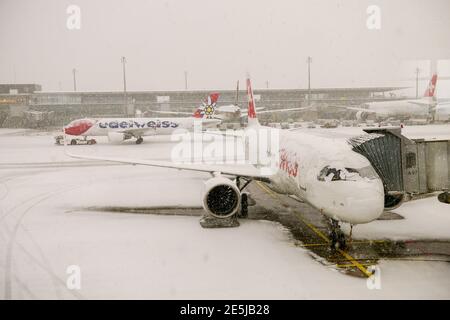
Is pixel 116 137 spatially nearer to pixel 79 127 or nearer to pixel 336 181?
pixel 79 127

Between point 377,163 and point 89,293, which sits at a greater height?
point 377,163

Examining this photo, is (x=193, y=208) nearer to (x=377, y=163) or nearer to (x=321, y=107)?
(x=377, y=163)

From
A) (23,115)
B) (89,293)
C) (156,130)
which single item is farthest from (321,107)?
(89,293)

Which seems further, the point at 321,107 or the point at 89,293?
the point at 321,107

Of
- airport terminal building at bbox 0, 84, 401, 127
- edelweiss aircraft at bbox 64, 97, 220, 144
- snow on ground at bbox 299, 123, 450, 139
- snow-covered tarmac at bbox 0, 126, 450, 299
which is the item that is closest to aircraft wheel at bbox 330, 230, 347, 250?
snow-covered tarmac at bbox 0, 126, 450, 299

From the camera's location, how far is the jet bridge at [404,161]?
1482cm

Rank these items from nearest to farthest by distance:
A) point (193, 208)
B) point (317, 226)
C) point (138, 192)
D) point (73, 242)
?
1. point (73, 242)
2. point (317, 226)
3. point (193, 208)
4. point (138, 192)

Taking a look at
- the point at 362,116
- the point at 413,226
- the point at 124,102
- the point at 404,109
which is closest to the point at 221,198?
the point at 413,226

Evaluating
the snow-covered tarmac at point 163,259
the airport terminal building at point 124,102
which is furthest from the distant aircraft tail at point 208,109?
the airport terminal building at point 124,102

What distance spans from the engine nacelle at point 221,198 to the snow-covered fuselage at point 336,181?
7.56ft

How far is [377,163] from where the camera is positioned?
14734mm

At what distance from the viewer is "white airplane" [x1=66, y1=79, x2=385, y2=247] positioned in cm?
1234

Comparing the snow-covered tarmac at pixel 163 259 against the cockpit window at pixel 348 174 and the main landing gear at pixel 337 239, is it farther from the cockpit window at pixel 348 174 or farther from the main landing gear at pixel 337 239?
the cockpit window at pixel 348 174
